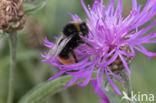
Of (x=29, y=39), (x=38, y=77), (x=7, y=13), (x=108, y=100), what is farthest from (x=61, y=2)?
(x=108, y=100)

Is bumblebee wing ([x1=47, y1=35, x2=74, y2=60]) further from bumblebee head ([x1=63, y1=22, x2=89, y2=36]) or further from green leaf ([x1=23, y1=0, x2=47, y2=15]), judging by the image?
green leaf ([x1=23, y1=0, x2=47, y2=15])

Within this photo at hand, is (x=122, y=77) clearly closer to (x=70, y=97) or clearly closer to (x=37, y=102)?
(x=37, y=102)

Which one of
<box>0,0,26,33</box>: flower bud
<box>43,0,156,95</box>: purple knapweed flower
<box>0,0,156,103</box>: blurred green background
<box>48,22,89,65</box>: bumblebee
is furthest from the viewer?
<box>0,0,156,103</box>: blurred green background

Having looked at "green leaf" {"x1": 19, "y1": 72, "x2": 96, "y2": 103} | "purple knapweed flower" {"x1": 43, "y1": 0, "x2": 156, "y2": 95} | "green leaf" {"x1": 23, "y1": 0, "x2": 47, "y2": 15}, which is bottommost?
"green leaf" {"x1": 19, "y1": 72, "x2": 96, "y2": 103}

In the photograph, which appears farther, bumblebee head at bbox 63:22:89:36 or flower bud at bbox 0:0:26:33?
flower bud at bbox 0:0:26:33

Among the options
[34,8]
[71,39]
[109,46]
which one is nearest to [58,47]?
[71,39]

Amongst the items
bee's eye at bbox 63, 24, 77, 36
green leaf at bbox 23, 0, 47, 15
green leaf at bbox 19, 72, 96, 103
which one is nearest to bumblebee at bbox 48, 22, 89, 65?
bee's eye at bbox 63, 24, 77, 36

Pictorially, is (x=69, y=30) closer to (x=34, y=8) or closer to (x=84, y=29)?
(x=84, y=29)
